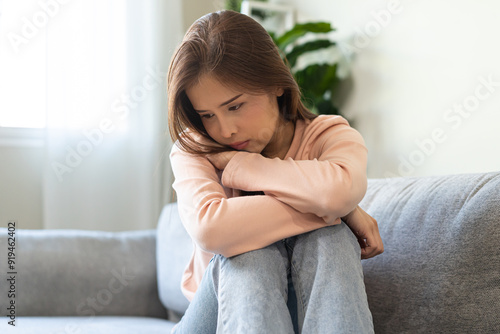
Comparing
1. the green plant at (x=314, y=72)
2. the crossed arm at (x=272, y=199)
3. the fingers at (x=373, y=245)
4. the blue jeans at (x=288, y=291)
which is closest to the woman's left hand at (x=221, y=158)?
the crossed arm at (x=272, y=199)

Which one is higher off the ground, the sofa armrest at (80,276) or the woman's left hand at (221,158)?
the woman's left hand at (221,158)

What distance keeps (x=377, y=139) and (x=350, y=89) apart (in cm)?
31

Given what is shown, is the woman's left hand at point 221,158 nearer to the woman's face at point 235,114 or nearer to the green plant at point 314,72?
the woman's face at point 235,114

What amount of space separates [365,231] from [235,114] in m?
0.35

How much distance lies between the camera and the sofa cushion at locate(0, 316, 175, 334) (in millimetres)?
1374

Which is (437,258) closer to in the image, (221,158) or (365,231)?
(365,231)

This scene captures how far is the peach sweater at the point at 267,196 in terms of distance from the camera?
0.87 meters

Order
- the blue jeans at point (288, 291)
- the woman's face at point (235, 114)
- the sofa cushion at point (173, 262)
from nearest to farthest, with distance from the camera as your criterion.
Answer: the blue jeans at point (288, 291), the woman's face at point (235, 114), the sofa cushion at point (173, 262)

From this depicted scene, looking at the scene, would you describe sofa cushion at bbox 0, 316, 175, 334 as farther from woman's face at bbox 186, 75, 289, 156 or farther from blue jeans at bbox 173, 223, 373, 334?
woman's face at bbox 186, 75, 289, 156

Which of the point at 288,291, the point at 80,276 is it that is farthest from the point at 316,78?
the point at 288,291

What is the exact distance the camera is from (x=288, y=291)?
0.88 metres

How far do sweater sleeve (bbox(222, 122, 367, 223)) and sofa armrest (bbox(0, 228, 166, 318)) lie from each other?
95 centimetres

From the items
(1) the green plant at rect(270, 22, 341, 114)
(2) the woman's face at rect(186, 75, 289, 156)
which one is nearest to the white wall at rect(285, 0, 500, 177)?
(1) the green plant at rect(270, 22, 341, 114)

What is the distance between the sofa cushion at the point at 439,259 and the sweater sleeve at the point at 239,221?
25 centimetres
